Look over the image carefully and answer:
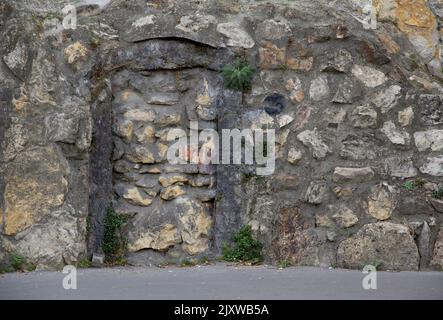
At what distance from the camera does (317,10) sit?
6.49m

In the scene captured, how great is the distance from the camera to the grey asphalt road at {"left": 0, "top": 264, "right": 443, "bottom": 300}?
16.5 ft

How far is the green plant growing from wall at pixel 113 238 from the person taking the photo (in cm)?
636

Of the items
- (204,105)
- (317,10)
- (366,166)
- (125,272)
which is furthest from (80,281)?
(317,10)

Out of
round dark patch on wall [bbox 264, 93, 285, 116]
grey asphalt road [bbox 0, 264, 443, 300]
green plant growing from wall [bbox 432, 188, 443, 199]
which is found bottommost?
grey asphalt road [bbox 0, 264, 443, 300]

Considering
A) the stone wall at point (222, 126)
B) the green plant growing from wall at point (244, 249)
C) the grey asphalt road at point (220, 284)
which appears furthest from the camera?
the green plant growing from wall at point (244, 249)

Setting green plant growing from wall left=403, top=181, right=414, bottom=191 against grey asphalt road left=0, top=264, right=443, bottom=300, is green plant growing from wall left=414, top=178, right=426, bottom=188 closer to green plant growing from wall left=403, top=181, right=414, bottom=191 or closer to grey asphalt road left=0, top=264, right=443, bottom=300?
green plant growing from wall left=403, top=181, right=414, bottom=191

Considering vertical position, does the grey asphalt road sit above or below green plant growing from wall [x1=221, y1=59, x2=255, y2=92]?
below

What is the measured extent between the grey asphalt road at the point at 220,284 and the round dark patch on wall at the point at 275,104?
3.99ft

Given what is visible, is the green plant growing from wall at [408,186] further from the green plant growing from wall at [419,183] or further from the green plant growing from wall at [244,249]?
the green plant growing from wall at [244,249]

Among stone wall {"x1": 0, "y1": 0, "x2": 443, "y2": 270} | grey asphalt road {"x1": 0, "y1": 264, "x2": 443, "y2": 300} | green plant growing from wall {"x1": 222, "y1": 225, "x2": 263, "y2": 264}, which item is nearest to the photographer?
grey asphalt road {"x1": 0, "y1": 264, "x2": 443, "y2": 300}

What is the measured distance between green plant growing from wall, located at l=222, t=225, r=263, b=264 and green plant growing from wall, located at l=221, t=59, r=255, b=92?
3.60 ft

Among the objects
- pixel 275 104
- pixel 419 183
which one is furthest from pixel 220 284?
pixel 419 183

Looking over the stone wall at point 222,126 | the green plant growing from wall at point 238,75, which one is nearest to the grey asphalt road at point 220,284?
the stone wall at point 222,126

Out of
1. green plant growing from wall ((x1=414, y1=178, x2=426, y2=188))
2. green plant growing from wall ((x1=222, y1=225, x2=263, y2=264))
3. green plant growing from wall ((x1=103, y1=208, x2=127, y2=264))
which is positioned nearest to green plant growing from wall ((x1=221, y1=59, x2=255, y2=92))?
green plant growing from wall ((x1=222, y1=225, x2=263, y2=264))
